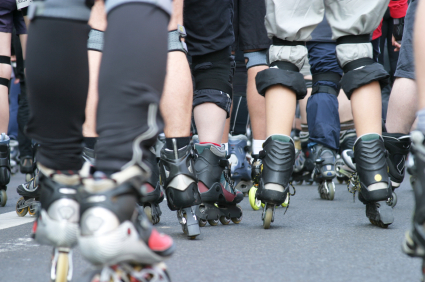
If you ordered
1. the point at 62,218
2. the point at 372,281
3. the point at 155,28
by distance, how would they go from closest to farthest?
the point at 155,28 → the point at 62,218 → the point at 372,281

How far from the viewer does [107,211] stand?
924 mm

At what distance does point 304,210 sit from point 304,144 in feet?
6.45

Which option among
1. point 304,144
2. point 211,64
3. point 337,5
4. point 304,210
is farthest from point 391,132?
point 304,144

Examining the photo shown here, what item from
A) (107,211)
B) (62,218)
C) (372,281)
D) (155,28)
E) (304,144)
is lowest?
(304,144)

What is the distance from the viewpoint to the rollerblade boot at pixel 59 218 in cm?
117

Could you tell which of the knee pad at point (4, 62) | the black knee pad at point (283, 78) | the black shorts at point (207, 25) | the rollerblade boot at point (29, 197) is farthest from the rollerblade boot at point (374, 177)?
the knee pad at point (4, 62)

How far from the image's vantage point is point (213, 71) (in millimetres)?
2609

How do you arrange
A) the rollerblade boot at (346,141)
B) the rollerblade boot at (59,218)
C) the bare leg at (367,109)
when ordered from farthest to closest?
1. the rollerblade boot at (346,141)
2. the bare leg at (367,109)
3. the rollerblade boot at (59,218)

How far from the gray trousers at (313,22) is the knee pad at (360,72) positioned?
2 centimetres

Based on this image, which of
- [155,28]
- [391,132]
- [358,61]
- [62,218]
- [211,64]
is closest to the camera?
[155,28]

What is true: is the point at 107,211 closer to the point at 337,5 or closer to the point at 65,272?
the point at 65,272

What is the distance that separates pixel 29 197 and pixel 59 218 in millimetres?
1651

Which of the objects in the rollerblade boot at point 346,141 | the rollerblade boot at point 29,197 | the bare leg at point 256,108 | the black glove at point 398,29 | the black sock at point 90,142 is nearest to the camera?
the black sock at point 90,142

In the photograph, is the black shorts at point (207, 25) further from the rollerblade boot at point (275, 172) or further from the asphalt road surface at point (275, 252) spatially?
the asphalt road surface at point (275, 252)
